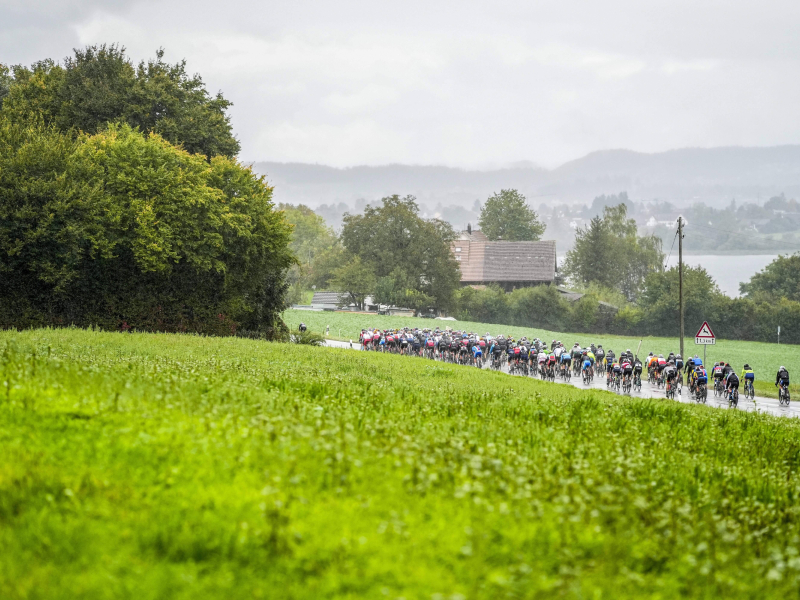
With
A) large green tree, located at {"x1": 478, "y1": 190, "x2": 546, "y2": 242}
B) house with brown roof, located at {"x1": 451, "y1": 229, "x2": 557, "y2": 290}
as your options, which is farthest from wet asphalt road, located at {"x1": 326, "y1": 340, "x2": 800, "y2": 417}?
large green tree, located at {"x1": 478, "y1": 190, "x2": 546, "y2": 242}

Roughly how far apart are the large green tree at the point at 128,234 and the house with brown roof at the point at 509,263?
7668 cm

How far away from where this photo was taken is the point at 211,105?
4884 centimetres

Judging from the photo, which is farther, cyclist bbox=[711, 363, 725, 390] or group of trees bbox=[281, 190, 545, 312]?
group of trees bbox=[281, 190, 545, 312]

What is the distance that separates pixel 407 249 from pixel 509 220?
58743 millimetres

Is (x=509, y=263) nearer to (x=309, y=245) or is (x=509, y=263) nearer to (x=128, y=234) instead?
(x=309, y=245)

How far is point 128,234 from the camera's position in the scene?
1373 inches

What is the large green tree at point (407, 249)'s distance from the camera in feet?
324

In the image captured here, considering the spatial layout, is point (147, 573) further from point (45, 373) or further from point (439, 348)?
point (439, 348)

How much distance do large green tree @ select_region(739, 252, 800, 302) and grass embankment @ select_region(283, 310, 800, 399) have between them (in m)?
14.2

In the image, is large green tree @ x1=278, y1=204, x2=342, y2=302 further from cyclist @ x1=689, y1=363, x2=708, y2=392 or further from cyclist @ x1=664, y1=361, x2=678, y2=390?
cyclist @ x1=689, y1=363, x2=708, y2=392

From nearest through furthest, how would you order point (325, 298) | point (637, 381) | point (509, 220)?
point (637, 381), point (325, 298), point (509, 220)

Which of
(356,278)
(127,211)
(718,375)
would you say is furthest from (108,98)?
(356,278)

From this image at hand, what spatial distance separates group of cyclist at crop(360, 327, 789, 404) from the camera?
3244 cm

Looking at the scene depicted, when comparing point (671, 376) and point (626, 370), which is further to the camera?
point (626, 370)
